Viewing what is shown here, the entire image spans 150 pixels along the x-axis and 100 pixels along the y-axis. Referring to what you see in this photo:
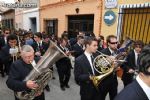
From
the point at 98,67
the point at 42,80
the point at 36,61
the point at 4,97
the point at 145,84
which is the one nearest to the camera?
the point at 145,84

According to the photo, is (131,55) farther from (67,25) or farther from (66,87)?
(67,25)

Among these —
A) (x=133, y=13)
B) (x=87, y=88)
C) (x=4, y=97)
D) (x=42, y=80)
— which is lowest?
(x=4, y=97)

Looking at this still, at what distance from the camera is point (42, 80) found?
3.21 metres

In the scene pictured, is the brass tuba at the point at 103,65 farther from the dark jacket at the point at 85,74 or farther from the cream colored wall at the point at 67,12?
the cream colored wall at the point at 67,12

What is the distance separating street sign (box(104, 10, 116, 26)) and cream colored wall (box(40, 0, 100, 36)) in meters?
0.68

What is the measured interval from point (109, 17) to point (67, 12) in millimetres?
4261

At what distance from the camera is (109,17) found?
30.3ft

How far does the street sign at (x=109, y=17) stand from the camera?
900cm

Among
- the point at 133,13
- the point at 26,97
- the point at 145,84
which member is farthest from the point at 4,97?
the point at 133,13

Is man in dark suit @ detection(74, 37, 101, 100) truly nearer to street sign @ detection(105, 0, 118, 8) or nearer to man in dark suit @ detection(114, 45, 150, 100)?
man in dark suit @ detection(114, 45, 150, 100)

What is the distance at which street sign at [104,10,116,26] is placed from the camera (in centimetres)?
900

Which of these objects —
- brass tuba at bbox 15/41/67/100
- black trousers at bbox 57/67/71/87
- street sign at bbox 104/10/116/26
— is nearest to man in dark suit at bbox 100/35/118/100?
brass tuba at bbox 15/41/67/100

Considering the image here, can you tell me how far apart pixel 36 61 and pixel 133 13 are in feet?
18.8

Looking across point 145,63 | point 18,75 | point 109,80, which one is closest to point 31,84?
point 18,75
